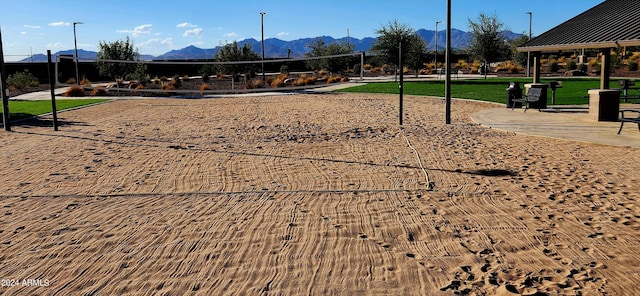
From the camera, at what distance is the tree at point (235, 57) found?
3566 centimetres

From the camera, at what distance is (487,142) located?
12008 millimetres

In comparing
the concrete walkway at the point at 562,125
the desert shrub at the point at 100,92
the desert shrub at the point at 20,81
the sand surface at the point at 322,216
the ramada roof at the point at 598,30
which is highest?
the ramada roof at the point at 598,30

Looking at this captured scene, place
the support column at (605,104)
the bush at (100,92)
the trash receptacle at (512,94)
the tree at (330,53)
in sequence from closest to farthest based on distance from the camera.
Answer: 1. the support column at (605,104)
2. the trash receptacle at (512,94)
3. the bush at (100,92)
4. the tree at (330,53)

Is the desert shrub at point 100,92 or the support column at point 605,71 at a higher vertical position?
the support column at point 605,71

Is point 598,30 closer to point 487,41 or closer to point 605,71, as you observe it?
point 605,71

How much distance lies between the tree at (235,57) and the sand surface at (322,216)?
22857mm

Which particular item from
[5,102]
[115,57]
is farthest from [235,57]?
[5,102]

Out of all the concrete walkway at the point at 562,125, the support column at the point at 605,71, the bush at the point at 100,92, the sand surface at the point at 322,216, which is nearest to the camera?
the sand surface at the point at 322,216

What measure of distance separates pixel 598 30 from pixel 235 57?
24.5 metres

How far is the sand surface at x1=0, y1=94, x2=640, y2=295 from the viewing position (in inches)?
196

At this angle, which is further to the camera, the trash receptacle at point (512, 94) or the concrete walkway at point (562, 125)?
the trash receptacle at point (512, 94)

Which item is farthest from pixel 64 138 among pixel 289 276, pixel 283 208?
pixel 289 276

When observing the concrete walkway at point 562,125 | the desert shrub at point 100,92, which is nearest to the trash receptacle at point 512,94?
the concrete walkway at point 562,125

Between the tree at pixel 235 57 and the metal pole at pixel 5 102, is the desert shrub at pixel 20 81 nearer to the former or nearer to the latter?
the tree at pixel 235 57
